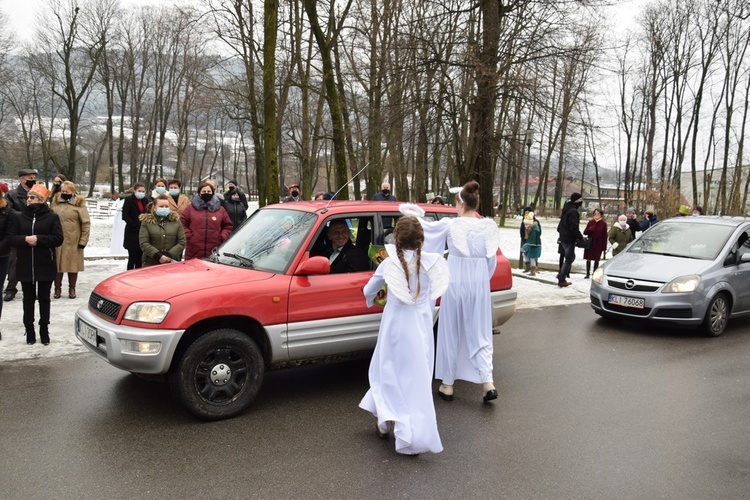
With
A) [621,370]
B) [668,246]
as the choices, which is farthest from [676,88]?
[621,370]

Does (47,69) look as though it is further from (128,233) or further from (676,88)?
(676,88)

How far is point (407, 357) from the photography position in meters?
4.52

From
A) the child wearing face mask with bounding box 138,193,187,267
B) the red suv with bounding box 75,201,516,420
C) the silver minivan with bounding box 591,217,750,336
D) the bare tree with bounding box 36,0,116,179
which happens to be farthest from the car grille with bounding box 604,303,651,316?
the bare tree with bounding box 36,0,116,179

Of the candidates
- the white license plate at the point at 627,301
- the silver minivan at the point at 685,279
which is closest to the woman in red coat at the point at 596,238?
the silver minivan at the point at 685,279

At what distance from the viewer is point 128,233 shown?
10172 millimetres

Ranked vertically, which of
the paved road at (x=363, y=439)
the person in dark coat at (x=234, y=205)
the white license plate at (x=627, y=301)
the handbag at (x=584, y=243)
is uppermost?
the person in dark coat at (x=234, y=205)

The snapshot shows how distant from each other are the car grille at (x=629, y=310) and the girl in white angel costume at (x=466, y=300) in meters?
4.00

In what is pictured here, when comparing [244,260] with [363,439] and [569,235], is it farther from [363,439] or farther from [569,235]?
[569,235]

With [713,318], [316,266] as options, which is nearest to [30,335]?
[316,266]

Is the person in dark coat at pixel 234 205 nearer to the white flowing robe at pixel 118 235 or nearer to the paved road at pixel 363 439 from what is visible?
the white flowing robe at pixel 118 235

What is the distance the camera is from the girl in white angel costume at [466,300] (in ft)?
18.7

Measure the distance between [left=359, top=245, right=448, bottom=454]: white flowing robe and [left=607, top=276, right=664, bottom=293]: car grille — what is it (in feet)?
17.4

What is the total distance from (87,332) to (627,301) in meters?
7.24

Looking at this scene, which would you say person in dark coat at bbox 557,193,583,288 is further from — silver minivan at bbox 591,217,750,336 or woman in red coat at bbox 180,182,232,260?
woman in red coat at bbox 180,182,232,260
